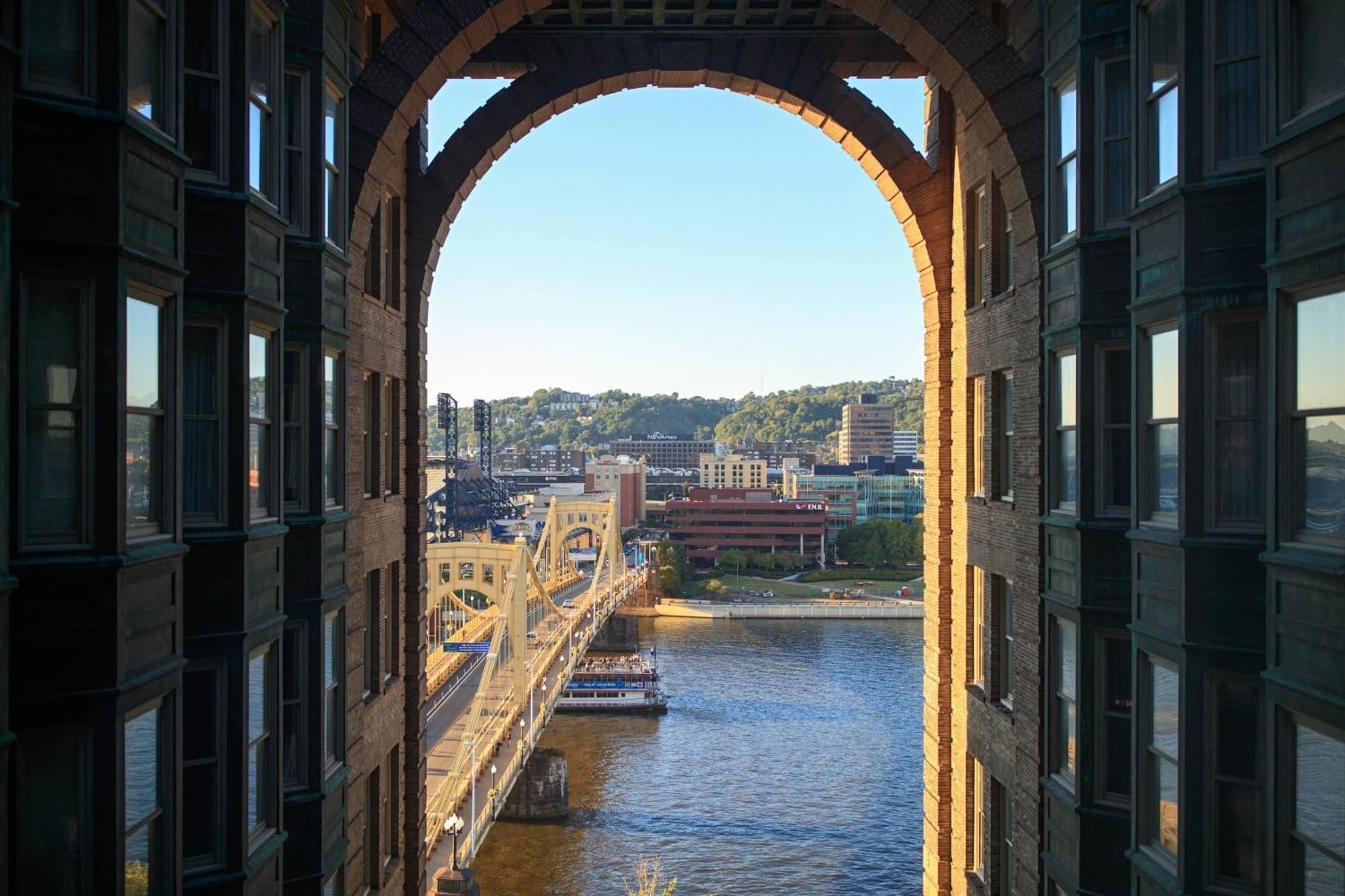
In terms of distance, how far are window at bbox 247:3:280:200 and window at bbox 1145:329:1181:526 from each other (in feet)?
25.4

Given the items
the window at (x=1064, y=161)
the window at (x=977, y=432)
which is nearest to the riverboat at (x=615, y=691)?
the window at (x=977, y=432)

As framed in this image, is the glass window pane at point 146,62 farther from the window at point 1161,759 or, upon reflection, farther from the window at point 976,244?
the window at point 976,244

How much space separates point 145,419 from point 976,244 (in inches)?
492

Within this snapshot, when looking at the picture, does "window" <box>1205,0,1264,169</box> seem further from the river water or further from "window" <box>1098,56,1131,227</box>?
the river water

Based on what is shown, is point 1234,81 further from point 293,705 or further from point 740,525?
point 740,525

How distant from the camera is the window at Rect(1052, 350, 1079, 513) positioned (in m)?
11.9

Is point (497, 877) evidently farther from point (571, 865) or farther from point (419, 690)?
point (419, 690)

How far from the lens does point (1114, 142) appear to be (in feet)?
37.1

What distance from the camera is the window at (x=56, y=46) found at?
6891 mm

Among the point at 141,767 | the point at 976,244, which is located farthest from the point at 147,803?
the point at 976,244

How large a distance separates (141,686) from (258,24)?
5.98 meters

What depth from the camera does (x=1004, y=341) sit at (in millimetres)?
14859

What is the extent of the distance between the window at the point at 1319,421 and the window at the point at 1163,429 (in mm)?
1621

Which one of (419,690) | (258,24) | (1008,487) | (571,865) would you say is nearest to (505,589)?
(571,865)
